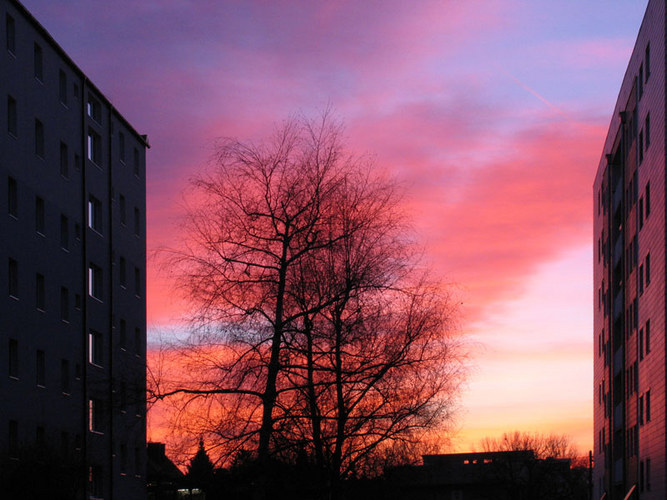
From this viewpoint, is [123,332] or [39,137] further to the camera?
[123,332]

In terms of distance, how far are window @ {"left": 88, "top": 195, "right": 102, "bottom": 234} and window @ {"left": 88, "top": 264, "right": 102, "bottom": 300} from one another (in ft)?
6.71

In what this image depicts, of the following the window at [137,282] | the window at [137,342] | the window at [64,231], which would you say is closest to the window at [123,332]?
the window at [137,342]

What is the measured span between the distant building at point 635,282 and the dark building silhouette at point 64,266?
22.7m

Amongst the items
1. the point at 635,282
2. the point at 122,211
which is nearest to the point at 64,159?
the point at 122,211

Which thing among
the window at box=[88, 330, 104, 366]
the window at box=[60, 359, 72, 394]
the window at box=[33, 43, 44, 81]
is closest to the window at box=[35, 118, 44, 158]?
the window at box=[33, 43, 44, 81]

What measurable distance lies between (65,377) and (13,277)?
7.39 metres

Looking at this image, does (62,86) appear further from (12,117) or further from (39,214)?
(39,214)

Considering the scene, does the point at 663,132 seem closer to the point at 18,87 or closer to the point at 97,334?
the point at 18,87

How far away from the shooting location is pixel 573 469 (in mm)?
139500

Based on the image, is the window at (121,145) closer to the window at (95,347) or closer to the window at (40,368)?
the window at (95,347)

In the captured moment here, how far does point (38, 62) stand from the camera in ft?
153

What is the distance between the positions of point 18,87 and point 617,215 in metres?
35.3

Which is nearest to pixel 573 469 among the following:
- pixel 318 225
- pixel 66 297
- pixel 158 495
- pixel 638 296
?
pixel 158 495

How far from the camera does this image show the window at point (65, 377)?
48.1 meters
